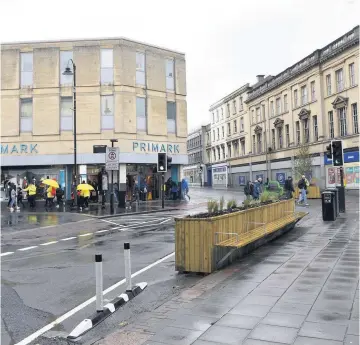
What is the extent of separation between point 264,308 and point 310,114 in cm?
4381

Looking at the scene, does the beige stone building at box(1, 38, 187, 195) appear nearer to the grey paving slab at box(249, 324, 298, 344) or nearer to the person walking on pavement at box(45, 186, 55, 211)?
the person walking on pavement at box(45, 186, 55, 211)

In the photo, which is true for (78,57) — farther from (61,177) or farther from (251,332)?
(251,332)

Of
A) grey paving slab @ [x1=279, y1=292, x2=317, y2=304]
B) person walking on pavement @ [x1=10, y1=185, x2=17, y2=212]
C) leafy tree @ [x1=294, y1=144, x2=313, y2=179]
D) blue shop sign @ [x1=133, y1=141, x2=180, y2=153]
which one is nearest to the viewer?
grey paving slab @ [x1=279, y1=292, x2=317, y2=304]

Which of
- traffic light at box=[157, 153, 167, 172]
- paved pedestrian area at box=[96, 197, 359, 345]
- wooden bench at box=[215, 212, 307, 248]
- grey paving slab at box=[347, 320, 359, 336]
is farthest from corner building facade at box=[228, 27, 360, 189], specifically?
grey paving slab at box=[347, 320, 359, 336]

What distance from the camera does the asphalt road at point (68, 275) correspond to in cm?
532

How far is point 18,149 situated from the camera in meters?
29.6

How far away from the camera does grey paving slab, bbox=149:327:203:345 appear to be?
4.24 meters

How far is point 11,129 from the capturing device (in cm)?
2972

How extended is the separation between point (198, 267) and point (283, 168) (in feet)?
153

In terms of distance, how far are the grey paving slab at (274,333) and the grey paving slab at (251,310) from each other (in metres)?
0.42

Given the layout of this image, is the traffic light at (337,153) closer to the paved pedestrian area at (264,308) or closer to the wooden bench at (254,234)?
the wooden bench at (254,234)

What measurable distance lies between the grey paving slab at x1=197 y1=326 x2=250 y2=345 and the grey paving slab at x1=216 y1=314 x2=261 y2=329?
0.11m

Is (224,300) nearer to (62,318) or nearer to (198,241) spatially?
(198,241)

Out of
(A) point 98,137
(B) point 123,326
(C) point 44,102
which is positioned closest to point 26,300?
(B) point 123,326
